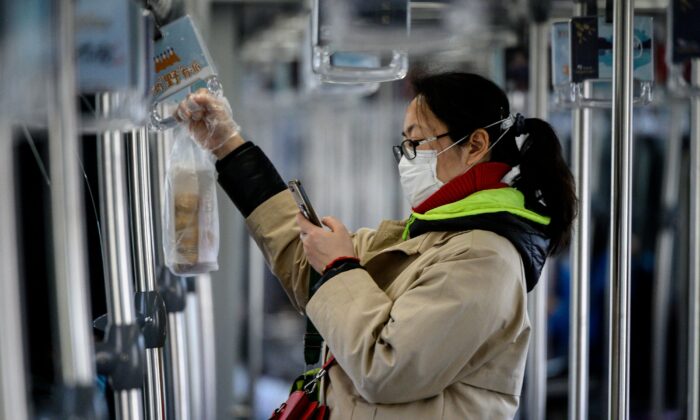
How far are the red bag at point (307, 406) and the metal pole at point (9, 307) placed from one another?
77cm

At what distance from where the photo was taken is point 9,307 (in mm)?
1429

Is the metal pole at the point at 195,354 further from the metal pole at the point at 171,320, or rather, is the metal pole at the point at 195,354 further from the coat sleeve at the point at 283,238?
the coat sleeve at the point at 283,238

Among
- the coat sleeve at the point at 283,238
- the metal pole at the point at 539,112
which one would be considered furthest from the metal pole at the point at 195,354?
the metal pole at the point at 539,112

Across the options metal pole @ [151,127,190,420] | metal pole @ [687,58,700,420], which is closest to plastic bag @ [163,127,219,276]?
metal pole @ [151,127,190,420]

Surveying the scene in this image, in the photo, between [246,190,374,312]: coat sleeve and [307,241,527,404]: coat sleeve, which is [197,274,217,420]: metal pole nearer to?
[246,190,374,312]: coat sleeve

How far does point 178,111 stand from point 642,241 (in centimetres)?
539

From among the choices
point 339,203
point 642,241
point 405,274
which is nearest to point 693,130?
point 405,274

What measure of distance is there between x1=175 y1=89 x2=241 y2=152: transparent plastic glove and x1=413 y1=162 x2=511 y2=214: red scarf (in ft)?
1.68

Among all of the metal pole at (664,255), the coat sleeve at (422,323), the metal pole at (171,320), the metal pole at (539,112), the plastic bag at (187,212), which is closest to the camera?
the coat sleeve at (422,323)

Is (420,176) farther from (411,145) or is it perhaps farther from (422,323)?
(422,323)

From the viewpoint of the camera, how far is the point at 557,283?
7445 millimetres

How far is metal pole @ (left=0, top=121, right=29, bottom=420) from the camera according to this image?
55.9 inches

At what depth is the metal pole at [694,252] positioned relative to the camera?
9.64 ft

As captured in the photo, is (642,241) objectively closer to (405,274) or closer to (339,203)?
A: (339,203)
